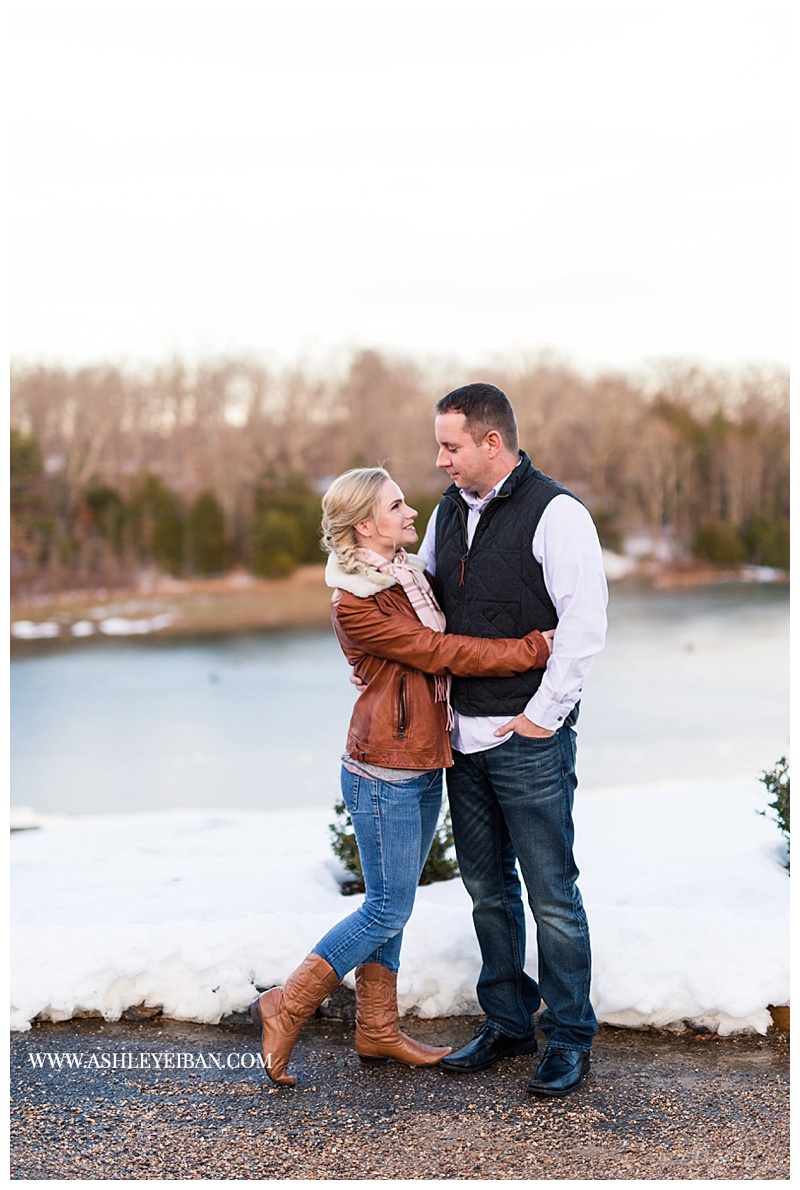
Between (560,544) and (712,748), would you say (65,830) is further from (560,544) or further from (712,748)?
(712,748)

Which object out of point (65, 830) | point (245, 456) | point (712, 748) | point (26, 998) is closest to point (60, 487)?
point (245, 456)

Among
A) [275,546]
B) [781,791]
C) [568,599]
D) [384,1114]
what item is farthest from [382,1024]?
[275,546]

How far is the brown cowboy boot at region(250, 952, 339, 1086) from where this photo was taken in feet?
10.2

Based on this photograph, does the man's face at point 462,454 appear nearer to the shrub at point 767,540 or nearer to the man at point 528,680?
the man at point 528,680

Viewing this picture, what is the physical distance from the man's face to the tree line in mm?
28469

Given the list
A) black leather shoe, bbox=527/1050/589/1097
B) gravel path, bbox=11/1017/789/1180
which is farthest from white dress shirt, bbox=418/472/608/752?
gravel path, bbox=11/1017/789/1180

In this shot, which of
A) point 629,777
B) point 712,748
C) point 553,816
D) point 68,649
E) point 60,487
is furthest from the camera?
point 60,487

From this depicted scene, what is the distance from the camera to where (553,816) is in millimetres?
3074

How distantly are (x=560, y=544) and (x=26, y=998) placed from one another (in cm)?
226

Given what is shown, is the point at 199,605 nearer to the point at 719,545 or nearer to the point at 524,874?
the point at 719,545

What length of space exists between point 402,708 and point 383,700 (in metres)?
0.06

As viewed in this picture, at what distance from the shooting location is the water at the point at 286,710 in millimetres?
13688

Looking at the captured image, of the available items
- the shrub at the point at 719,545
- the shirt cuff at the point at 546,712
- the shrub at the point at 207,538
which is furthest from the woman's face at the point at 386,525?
the shrub at the point at 719,545

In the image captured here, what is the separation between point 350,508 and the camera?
3064mm
